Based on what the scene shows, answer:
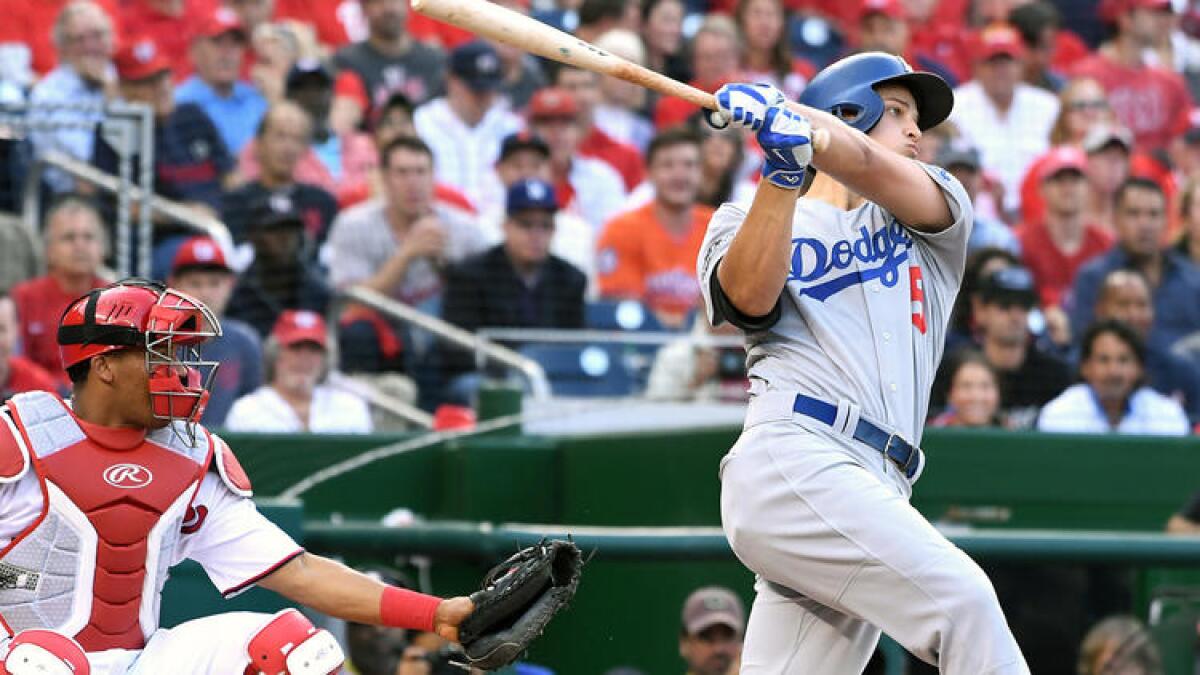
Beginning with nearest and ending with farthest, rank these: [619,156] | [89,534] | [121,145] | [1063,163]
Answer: [89,534]
[121,145]
[1063,163]
[619,156]

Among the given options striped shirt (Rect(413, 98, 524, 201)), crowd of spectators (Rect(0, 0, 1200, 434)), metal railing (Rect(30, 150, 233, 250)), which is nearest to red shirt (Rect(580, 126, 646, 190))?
crowd of spectators (Rect(0, 0, 1200, 434))

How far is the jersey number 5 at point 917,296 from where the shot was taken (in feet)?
13.4

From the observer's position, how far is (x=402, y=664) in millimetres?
5562

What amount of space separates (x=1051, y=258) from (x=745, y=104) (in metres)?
6.39

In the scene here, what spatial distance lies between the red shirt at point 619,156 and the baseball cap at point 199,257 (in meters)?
2.93

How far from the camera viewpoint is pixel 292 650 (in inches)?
158

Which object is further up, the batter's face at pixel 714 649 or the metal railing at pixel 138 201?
the metal railing at pixel 138 201

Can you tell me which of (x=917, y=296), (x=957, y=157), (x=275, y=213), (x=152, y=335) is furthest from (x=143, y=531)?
(x=957, y=157)

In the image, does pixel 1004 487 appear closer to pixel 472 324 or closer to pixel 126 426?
pixel 472 324

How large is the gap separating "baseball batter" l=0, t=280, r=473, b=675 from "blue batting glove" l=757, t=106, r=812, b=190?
1.08 metres

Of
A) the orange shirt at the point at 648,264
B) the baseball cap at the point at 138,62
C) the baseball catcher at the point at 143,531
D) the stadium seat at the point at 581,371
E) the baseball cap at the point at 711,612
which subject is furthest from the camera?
the baseball cap at the point at 138,62

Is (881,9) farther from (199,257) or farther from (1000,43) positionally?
(199,257)

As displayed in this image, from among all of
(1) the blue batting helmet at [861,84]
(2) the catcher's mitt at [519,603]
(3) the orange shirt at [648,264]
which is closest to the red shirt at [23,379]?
(3) the orange shirt at [648,264]

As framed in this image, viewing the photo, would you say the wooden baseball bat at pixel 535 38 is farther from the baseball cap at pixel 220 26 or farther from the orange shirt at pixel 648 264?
the baseball cap at pixel 220 26
